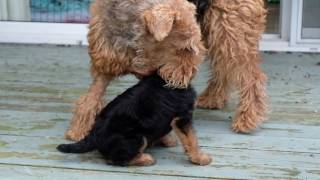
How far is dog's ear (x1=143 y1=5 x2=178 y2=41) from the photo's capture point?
2.30 metres

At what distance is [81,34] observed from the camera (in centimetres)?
486

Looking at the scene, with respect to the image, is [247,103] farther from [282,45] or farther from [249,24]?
[282,45]

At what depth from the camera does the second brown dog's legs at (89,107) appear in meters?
2.69

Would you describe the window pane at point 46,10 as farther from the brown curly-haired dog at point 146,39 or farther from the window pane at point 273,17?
the brown curly-haired dog at point 146,39

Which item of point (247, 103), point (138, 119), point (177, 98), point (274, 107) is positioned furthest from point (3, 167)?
point (274, 107)

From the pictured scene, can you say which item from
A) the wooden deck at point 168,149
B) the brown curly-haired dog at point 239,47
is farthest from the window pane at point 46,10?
the brown curly-haired dog at point 239,47

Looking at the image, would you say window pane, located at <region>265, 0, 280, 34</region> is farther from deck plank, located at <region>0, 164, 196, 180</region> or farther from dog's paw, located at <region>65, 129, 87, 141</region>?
deck plank, located at <region>0, 164, 196, 180</region>

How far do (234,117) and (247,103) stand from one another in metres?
0.12

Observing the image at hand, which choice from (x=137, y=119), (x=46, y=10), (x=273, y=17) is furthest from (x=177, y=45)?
(x=46, y=10)

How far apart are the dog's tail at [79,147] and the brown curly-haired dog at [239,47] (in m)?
0.77

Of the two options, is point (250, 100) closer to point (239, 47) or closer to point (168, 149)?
point (239, 47)

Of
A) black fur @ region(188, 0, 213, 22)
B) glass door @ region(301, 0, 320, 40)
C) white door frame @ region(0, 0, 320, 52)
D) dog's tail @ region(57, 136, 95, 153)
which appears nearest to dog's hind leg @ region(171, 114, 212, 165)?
dog's tail @ region(57, 136, 95, 153)

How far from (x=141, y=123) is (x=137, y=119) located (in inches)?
0.9

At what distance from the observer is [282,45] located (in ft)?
15.1
